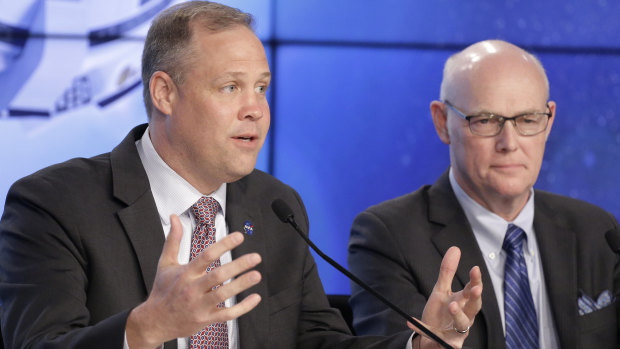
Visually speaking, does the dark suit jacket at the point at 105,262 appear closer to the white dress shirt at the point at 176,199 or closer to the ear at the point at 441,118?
the white dress shirt at the point at 176,199

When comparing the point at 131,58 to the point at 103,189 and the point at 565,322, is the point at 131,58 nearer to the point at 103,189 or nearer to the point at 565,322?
the point at 103,189

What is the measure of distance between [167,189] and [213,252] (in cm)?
64

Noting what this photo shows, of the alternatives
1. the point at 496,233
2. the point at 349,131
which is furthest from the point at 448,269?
the point at 349,131

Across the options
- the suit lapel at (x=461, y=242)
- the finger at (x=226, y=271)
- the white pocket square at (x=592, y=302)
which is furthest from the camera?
the white pocket square at (x=592, y=302)

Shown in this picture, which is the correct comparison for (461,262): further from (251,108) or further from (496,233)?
(251,108)

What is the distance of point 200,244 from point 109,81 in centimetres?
168

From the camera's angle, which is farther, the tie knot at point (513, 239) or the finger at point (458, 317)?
the tie knot at point (513, 239)

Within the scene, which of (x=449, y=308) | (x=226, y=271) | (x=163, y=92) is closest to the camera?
(x=226, y=271)

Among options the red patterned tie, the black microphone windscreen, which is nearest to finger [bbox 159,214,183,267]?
the black microphone windscreen

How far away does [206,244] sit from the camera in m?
1.95

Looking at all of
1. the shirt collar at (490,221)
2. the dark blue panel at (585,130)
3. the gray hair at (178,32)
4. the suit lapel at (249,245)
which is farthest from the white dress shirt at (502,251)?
the dark blue panel at (585,130)

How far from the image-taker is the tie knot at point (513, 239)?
236 cm

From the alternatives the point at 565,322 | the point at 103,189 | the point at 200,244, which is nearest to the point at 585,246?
the point at 565,322

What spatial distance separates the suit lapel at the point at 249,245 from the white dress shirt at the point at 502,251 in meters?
0.72
